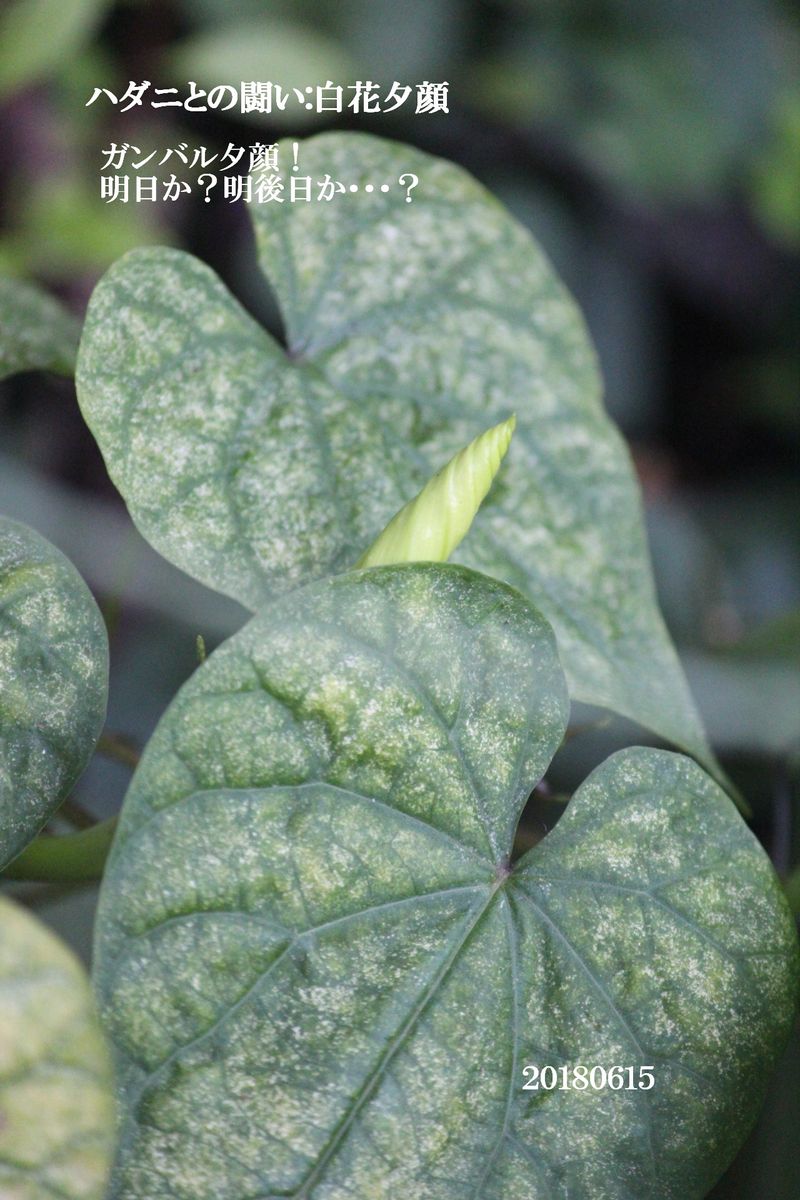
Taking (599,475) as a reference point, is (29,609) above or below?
below

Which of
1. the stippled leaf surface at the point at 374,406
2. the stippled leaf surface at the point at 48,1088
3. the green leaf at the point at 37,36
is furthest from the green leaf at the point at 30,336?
the green leaf at the point at 37,36

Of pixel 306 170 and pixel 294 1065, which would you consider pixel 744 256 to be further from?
pixel 294 1065

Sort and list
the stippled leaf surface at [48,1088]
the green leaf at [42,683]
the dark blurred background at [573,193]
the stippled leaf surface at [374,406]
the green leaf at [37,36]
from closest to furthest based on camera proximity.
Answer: the stippled leaf surface at [48,1088]
the green leaf at [42,683]
the stippled leaf surface at [374,406]
the green leaf at [37,36]
the dark blurred background at [573,193]

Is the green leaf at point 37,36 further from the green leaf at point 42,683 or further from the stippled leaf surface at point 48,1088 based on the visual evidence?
the stippled leaf surface at point 48,1088

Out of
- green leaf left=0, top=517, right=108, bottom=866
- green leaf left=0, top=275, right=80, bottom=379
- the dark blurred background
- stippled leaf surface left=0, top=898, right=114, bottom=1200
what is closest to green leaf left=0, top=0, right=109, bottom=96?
the dark blurred background

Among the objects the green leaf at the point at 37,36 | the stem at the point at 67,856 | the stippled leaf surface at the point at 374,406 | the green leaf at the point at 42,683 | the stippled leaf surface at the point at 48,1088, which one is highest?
the green leaf at the point at 37,36

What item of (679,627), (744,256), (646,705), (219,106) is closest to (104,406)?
(646,705)


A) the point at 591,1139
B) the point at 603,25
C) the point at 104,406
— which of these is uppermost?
the point at 603,25
